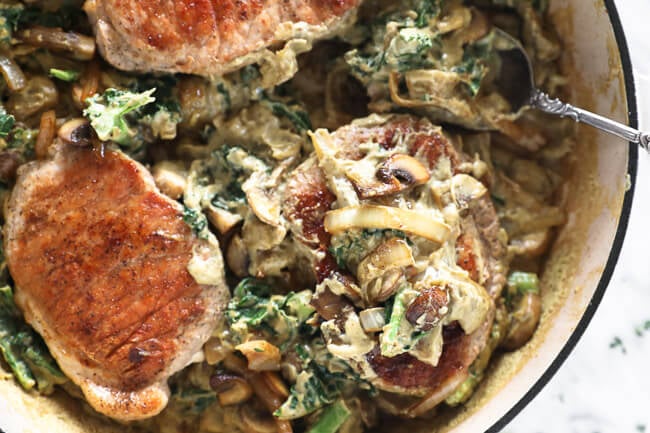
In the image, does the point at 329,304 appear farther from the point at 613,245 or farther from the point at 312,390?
the point at 613,245

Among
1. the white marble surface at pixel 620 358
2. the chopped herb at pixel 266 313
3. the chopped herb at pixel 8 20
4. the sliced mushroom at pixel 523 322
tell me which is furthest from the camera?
the white marble surface at pixel 620 358

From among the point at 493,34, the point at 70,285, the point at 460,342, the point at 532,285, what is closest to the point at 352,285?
the point at 460,342

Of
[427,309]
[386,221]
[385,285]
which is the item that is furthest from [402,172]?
[427,309]

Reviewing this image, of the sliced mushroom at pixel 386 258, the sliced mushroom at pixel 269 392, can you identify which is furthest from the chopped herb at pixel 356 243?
the sliced mushroom at pixel 269 392

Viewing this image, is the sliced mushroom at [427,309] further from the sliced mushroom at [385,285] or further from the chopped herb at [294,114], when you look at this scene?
the chopped herb at [294,114]

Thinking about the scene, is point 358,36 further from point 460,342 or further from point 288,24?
point 460,342

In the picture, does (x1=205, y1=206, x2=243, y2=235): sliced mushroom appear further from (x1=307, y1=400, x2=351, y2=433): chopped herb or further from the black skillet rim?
the black skillet rim

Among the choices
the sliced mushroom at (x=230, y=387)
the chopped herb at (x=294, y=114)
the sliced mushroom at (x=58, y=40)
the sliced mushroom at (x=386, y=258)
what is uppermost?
the sliced mushroom at (x=58, y=40)

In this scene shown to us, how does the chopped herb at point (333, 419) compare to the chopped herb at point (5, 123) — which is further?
the chopped herb at point (333, 419)
